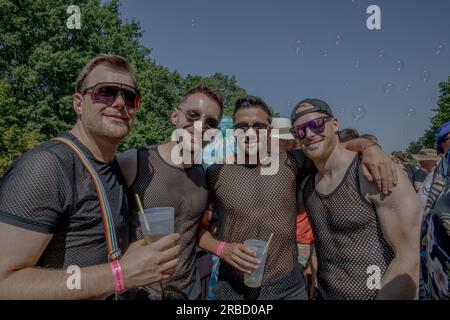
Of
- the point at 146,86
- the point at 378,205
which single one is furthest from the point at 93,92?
the point at 146,86

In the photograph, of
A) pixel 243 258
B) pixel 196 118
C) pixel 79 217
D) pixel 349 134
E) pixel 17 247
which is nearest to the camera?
pixel 17 247

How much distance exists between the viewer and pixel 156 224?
5.96ft

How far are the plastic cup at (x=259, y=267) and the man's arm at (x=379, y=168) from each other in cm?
87

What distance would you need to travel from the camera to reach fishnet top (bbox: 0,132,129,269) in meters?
1.52

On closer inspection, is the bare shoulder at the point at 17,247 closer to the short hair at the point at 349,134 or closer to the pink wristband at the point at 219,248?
the pink wristband at the point at 219,248

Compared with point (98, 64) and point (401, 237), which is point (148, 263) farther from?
point (401, 237)

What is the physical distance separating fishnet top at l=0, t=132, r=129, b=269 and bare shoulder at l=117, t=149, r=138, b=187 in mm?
504

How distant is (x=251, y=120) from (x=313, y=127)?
0.62 metres

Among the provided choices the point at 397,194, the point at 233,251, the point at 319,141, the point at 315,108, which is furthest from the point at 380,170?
the point at 233,251

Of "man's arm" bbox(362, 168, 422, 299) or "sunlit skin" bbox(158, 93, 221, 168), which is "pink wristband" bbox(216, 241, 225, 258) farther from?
"man's arm" bbox(362, 168, 422, 299)

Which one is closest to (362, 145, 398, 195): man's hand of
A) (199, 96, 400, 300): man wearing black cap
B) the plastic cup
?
(199, 96, 400, 300): man wearing black cap

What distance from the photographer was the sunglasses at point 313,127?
2.44m
